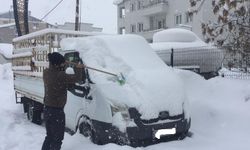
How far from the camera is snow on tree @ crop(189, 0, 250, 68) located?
8.50 m

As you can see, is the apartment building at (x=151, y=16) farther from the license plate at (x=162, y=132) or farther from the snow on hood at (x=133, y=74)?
the license plate at (x=162, y=132)

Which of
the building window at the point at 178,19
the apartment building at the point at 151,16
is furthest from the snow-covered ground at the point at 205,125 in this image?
the building window at the point at 178,19

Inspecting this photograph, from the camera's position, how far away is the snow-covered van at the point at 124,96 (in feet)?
21.8

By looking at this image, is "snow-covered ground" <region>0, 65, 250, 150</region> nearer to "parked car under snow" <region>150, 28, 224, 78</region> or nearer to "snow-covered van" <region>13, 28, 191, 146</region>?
"snow-covered van" <region>13, 28, 191, 146</region>

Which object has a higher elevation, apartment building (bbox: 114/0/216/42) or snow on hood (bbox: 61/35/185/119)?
apartment building (bbox: 114/0/216/42)

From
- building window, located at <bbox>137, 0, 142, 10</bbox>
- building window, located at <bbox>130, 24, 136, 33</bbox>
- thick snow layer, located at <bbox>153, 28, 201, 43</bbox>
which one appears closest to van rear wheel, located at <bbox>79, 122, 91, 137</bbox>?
thick snow layer, located at <bbox>153, 28, 201, 43</bbox>

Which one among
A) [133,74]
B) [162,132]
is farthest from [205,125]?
[133,74]

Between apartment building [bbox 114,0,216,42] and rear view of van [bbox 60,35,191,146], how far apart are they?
27272 mm

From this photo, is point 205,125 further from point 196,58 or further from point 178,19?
point 178,19

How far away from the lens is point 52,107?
6.76 meters

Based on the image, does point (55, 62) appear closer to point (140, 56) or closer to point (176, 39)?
point (140, 56)

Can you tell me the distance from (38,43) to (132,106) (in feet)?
14.6

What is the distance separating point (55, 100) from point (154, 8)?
3806 cm

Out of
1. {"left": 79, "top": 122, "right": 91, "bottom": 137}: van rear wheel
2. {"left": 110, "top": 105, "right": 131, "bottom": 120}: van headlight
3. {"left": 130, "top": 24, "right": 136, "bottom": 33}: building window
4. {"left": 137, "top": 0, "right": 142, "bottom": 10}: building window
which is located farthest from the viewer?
{"left": 130, "top": 24, "right": 136, "bottom": 33}: building window
